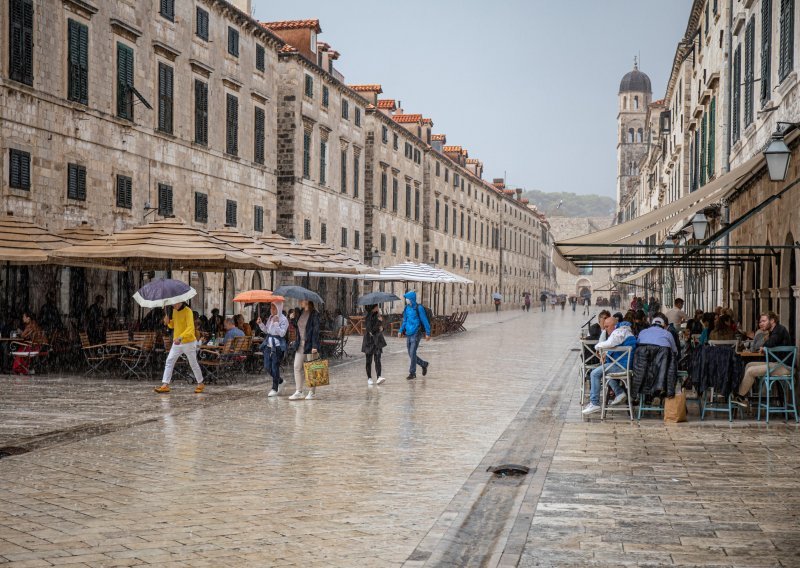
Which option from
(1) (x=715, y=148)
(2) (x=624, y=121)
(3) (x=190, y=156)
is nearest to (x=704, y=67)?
(1) (x=715, y=148)

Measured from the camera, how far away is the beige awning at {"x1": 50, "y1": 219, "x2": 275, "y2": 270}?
1653 centimetres

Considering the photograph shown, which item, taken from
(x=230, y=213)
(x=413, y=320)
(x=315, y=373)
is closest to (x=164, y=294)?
(x=315, y=373)

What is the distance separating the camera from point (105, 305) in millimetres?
23984

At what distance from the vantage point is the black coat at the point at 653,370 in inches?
469

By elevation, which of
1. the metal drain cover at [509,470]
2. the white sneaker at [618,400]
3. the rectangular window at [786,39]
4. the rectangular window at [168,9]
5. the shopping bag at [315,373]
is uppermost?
the rectangular window at [168,9]

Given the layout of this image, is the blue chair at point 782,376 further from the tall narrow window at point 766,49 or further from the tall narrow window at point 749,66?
the tall narrow window at point 749,66

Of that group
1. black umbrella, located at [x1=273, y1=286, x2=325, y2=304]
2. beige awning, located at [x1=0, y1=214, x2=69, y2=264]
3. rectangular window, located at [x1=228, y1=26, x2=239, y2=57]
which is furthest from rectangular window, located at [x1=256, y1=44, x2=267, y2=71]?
black umbrella, located at [x1=273, y1=286, x2=325, y2=304]

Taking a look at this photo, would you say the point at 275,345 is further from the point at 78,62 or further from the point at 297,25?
the point at 297,25

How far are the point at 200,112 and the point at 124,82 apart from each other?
14.9ft

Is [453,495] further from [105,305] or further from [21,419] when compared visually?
[105,305]

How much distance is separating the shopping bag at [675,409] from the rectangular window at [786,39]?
5.45 meters

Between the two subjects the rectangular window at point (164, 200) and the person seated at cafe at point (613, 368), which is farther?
the rectangular window at point (164, 200)

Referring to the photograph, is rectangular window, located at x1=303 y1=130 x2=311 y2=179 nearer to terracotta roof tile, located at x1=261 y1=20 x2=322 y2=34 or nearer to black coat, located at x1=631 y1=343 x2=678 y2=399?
terracotta roof tile, located at x1=261 y1=20 x2=322 y2=34

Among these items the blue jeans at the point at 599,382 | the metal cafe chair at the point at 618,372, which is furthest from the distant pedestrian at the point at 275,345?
the metal cafe chair at the point at 618,372
